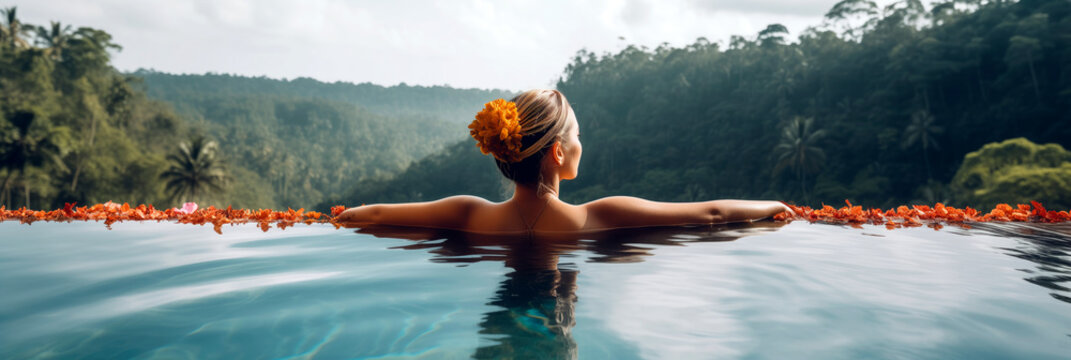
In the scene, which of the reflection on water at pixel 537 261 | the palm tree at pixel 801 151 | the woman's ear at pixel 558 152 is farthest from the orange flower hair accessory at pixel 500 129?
the palm tree at pixel 801 151

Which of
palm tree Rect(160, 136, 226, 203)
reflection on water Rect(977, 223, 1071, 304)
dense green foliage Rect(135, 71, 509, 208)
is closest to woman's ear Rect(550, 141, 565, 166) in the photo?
reflection on water Rect(977, 223, 1071, 304)

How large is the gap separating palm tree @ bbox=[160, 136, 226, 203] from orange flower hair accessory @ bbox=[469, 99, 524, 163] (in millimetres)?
42828

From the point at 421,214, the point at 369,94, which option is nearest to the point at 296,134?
the point at 369,94

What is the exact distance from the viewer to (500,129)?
310 cm

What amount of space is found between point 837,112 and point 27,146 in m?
54.1

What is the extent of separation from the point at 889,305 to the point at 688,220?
1.66 metres

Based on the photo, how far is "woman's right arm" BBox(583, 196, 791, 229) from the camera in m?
3.77

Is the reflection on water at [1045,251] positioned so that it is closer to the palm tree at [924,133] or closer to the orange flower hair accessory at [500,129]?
the orange flower hair accessory at [500,129]

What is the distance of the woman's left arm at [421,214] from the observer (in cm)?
392

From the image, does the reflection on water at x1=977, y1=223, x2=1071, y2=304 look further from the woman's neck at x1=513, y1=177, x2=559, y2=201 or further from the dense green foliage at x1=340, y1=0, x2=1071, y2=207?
the dense green foliage at x1=340, y1=0, x2=1071, y2=207

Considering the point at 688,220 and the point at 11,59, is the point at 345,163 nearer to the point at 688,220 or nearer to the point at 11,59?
the point at 11,59

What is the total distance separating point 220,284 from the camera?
2.99 m

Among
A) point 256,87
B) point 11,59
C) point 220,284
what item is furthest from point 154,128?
point 256,87

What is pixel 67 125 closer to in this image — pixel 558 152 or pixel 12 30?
pixel 12 30
